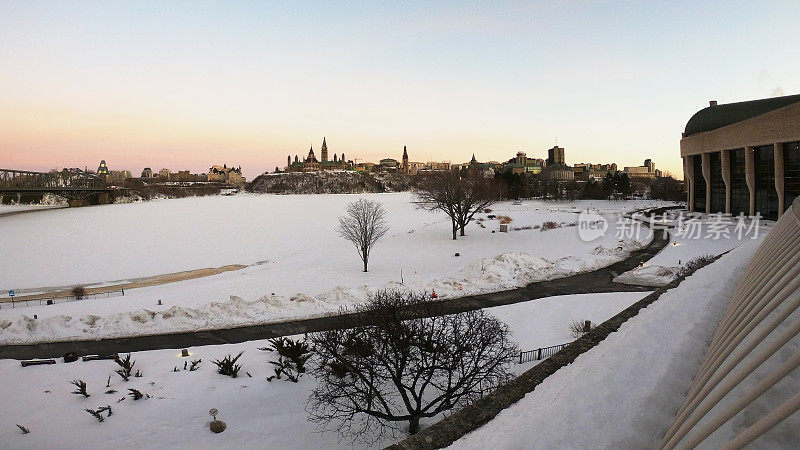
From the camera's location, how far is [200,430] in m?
11.2

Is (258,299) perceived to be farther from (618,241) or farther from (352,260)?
(618,241)

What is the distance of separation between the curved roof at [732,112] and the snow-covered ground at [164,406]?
70743mm

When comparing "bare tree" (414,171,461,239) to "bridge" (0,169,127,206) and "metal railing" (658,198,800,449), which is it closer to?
"metal railing" (658,198,800,449)

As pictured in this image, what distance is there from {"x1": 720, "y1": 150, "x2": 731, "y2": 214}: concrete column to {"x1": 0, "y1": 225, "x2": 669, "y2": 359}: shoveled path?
120ft

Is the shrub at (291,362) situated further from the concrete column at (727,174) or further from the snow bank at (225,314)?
the concrete column at (727,174)

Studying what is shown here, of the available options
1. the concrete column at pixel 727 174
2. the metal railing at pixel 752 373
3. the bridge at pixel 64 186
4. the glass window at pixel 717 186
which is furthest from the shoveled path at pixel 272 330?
the bridge at pixel 64 186

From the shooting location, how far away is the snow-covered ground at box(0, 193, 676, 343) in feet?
70.5

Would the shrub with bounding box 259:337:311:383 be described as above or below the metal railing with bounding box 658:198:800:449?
below

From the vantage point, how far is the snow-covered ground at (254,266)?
21.5 meters

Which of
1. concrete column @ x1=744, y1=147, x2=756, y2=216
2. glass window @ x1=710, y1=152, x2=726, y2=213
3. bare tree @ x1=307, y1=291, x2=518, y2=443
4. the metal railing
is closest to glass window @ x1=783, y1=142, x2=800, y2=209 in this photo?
concrete column @ x1=744, y1=147, x2=756, y2=216

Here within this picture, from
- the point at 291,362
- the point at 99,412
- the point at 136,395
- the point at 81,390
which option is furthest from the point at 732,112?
the point at 81,390

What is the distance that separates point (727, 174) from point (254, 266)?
5892 cm

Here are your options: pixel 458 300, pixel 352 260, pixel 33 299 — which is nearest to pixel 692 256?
pixel 458 300
